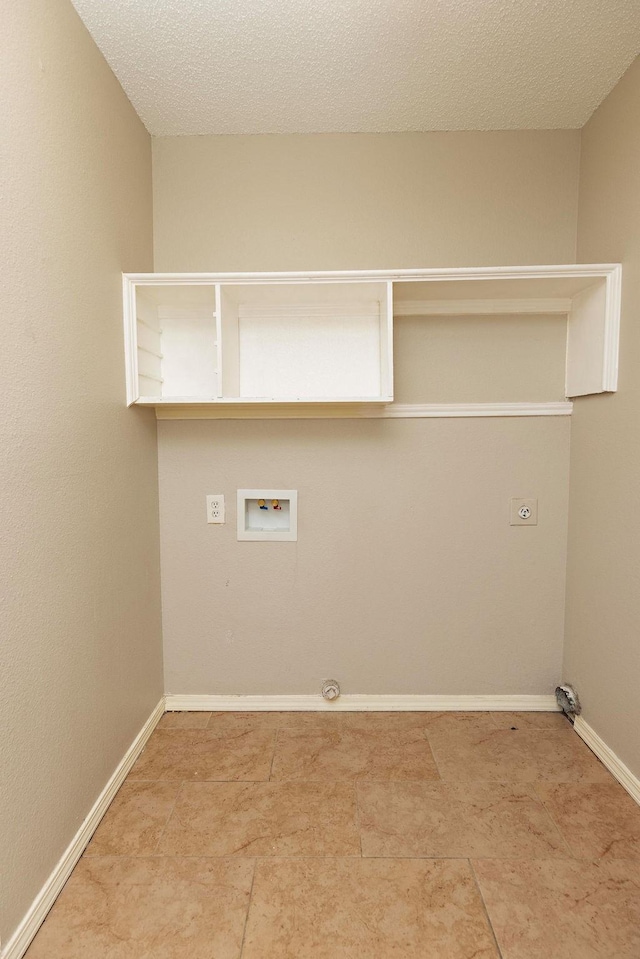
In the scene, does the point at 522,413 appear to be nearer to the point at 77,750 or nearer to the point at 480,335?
the point at 480,335

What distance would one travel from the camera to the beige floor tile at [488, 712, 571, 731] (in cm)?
227

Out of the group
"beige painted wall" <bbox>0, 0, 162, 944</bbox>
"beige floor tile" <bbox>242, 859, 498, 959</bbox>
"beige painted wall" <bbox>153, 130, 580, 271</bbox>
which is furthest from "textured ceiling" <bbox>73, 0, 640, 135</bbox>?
"beige floor tile" <bbox>242, 859, 498, 959</bbox>

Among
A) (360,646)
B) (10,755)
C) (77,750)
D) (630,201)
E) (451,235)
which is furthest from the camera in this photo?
(360,646)

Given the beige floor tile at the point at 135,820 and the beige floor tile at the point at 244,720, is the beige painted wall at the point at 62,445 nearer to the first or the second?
the beige floor tile at the point at 135,820

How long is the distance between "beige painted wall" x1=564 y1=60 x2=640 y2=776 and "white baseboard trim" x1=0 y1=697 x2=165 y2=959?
177 centimetres

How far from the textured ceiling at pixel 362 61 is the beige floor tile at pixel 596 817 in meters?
2.46

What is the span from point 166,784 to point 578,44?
111 inches

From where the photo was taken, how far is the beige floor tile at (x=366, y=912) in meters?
1.32

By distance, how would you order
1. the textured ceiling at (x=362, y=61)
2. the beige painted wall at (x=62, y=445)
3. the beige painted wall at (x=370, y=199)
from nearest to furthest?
the beige painted wall at (x=62, y=445)
the textured ceiling at (x=362, y=61)
the beige painted wall at (x=370, y=199)

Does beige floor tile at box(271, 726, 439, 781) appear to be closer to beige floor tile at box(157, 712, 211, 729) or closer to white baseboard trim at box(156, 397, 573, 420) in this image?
beige floor tile at box(157, 712, 211, 729)

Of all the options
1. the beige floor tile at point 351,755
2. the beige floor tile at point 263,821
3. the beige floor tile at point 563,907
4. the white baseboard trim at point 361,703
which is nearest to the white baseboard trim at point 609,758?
the white baseboard trim at point 361,703

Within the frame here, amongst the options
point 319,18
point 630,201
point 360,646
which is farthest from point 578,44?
point 360,646

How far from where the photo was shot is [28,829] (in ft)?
4.41

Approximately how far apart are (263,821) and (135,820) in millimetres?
413
